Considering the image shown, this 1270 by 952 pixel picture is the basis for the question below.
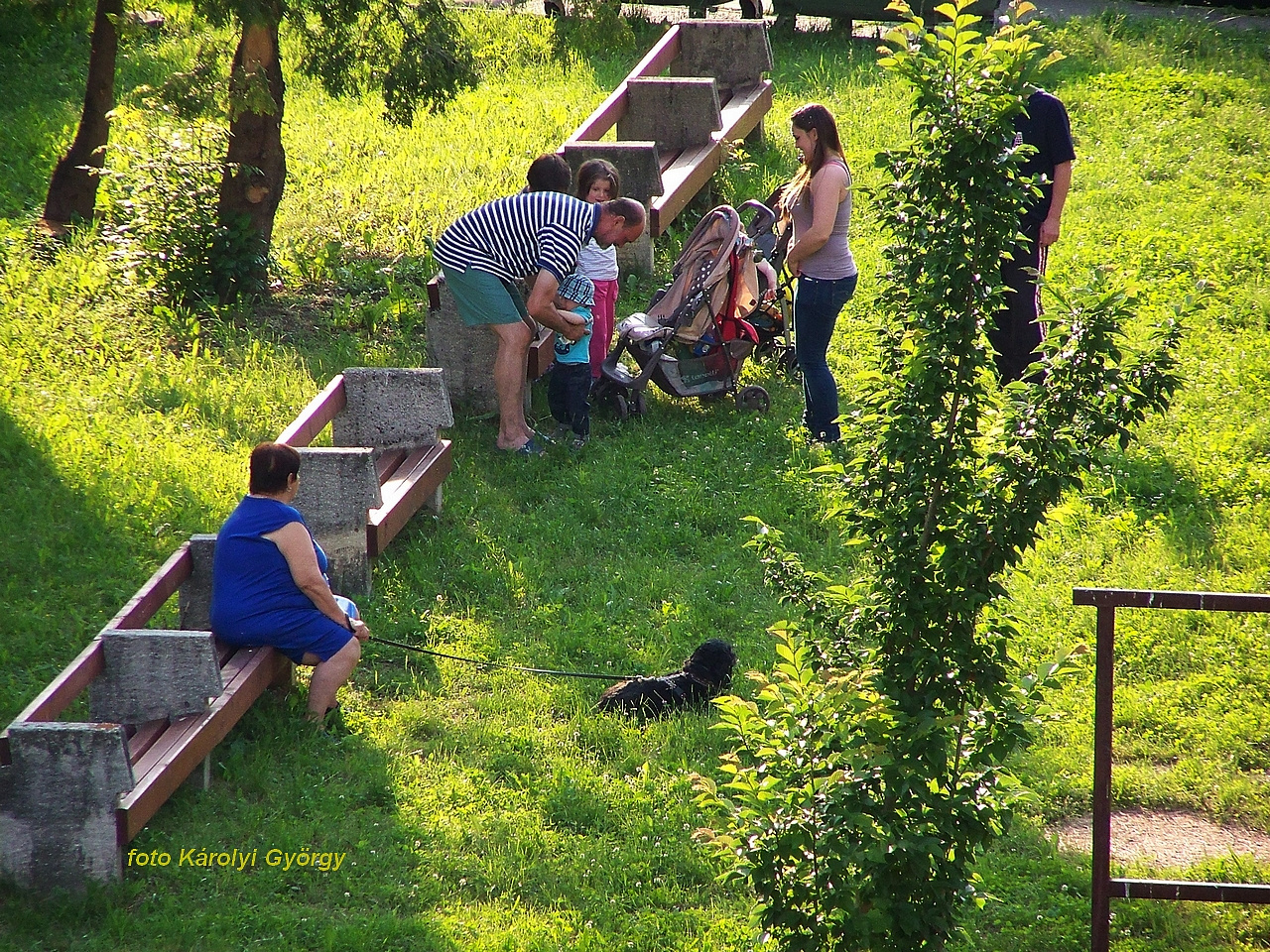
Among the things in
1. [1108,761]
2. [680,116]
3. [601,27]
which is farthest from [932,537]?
[680,116]

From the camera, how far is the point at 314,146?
41.3 ft

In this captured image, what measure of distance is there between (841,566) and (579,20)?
535cm

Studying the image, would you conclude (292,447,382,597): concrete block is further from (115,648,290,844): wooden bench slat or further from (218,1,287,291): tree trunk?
(218,1,287,291): tree trunk

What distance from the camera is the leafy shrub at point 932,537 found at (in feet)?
10.6

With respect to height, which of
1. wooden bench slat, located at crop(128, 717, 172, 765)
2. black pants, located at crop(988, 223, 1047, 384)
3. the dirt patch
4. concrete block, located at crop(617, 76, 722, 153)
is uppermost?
concrete block, located at crop(617, 76, 722, 153)

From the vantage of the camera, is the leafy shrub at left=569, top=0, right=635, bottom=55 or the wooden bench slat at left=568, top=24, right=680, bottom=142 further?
the wooden bench slat at left=568, top=24, right=680, bottom=142

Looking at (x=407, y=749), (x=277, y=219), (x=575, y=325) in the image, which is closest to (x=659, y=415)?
(x=575, y=325)

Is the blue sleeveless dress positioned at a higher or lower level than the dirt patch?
higher

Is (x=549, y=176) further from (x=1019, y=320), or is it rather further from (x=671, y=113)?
(x=671, y=113)

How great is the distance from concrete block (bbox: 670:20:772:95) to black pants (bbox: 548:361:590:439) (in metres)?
5.73

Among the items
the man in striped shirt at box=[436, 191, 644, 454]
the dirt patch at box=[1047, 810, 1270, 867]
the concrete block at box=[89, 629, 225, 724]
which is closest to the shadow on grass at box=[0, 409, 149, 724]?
the concrete block at box=[89, 629, 225, 724]

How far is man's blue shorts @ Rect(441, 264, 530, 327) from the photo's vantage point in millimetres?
7637

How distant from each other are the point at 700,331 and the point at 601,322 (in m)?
0.64

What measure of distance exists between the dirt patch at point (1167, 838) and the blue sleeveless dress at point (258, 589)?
3092 mm
